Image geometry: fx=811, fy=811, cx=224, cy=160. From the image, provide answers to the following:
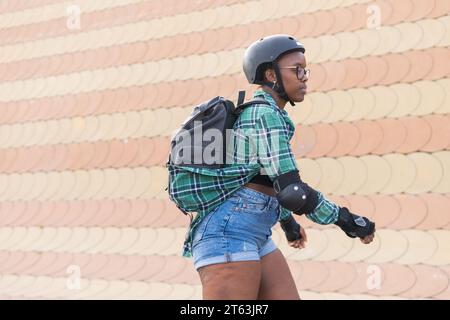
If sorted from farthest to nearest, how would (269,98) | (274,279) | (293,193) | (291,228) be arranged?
1. (291,228)
2. (274,279)
3. (269,98)
4. (293,193)

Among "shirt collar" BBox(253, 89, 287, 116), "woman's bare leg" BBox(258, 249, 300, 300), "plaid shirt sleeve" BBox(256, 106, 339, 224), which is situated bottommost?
"woman's bare leg" BBox(258, 249, 300, 300)

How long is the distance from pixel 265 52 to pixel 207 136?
0.48 m

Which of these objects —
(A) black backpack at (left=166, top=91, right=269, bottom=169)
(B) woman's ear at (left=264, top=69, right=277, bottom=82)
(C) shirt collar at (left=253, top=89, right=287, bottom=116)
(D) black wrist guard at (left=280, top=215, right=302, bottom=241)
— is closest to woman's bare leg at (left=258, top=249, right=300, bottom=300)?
(D) black wrist guard at (left=280, top=215, right=302, bottom=241)

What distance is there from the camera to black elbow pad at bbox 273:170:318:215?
316 centimetres

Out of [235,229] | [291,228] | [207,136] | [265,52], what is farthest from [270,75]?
[291,228]

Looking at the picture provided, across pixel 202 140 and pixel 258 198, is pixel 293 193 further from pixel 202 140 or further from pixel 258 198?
pixel 202 140

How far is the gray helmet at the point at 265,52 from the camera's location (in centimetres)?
347

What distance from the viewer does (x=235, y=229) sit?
3.29 m

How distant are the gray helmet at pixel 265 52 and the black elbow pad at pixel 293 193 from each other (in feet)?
1.78

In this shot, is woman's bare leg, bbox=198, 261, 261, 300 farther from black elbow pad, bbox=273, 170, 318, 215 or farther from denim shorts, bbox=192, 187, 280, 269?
black elbow pad, bbox=273, 170, 318, 215

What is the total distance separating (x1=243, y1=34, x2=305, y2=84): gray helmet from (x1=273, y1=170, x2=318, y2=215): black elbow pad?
0.54 metres

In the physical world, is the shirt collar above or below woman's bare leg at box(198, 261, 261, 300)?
above

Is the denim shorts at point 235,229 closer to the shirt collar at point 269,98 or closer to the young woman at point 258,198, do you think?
the young woman at point 258,198

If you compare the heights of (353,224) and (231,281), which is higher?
(353,224)
